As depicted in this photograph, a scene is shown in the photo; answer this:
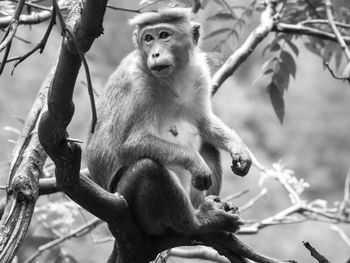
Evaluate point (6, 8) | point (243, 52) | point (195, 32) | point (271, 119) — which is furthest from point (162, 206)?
point (271, 119)

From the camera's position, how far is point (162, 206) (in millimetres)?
4367

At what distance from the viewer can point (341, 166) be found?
19578 millimetres

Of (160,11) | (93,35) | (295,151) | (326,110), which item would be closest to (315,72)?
(326,110)

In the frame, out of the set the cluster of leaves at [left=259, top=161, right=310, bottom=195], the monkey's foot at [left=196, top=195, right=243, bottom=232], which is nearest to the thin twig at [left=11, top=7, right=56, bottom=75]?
the monkey's foot at [left=196, top=195, right=243, bottom=232]

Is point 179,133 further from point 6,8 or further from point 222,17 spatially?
point 6,8

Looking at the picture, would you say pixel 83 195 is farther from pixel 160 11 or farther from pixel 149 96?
pixel 160 11

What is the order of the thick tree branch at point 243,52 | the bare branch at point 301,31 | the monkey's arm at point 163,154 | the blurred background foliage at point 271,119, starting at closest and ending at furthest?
1. the monkey's arm at point 163,154
2. the thick tree branch at point 243,52
3. the bare branch at point 301,31
4. the blurred background foliage at point 271,119

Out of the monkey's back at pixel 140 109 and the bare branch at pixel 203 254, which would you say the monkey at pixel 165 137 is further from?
the bare branch at pixel 203 254

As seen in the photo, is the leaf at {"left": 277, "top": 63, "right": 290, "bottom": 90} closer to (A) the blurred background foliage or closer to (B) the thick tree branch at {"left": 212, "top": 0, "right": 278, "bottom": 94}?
(B) the thick tree branch at {"left": 212, "top": 0, "right": 278, "bottom": 94}

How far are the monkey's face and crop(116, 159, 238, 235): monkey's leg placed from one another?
2.61 ft

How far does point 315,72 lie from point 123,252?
17.1 metres

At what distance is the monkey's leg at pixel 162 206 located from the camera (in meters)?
4.30

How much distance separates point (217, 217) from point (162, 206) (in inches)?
15.0

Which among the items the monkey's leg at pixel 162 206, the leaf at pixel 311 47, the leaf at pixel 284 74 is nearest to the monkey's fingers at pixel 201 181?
the monkey's leg at pixel 162 206
